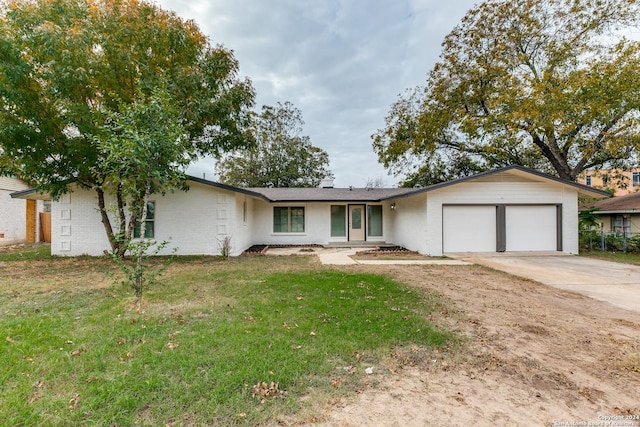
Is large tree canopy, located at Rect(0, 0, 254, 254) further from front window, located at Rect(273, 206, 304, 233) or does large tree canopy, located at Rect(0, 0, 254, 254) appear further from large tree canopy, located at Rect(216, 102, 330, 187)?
large tree canopy, located at Rect(216, 102, 330, 187)

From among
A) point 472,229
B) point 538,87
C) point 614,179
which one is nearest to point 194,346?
point 472,229

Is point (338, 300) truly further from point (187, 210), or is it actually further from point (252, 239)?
point (252, 239)

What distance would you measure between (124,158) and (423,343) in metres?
5.31

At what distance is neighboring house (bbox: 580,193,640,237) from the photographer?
1357cm

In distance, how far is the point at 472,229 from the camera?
1122 cm

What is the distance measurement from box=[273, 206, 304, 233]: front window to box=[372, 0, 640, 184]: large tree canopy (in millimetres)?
8312

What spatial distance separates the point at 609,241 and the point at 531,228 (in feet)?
14.9

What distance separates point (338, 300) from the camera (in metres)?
5.05

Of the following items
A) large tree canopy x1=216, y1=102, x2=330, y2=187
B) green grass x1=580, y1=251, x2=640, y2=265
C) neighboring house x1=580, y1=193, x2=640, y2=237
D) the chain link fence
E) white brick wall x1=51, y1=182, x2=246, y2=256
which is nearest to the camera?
A: green grass x1=580, y1=251, x2=640, y2=265

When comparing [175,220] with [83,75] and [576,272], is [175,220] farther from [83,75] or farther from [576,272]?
[576,272]

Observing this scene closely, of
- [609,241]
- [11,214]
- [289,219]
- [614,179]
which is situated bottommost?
[609,241]

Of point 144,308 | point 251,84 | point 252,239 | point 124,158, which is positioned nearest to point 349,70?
point 251,84

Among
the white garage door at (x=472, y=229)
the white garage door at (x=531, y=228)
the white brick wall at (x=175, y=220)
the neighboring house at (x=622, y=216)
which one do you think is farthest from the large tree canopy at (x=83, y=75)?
the neighboring house at (x=622, y=216)

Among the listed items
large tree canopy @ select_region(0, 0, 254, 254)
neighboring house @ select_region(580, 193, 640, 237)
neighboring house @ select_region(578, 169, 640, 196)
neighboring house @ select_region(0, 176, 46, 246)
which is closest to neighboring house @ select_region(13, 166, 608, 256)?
large tree canopy @ select_region(0, 0, 254, 254)
